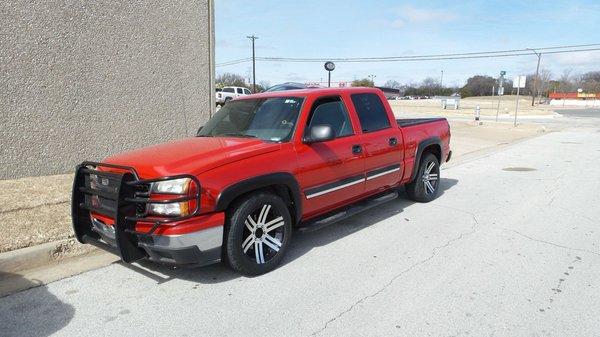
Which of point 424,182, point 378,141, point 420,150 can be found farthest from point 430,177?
point 378,141

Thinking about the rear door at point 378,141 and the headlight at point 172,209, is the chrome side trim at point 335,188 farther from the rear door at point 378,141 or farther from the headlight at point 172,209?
the headlight at point 172,209

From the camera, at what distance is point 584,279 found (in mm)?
4195

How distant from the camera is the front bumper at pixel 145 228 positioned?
3736mm

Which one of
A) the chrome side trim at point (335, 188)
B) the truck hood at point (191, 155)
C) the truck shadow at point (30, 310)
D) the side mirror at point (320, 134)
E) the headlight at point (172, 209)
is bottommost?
the truck shadow at point (30, 310)

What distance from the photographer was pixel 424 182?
7.05 metres

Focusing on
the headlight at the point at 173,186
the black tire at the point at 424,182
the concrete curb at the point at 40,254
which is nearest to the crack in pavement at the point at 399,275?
the black tire at the point at 424,182

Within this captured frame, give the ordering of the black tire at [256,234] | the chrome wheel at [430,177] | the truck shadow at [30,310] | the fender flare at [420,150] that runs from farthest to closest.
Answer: the chrome wheel at [430,177] → the fender flare at [420,150] → the black tire at [256,234] → the truck shadow at [30,310]

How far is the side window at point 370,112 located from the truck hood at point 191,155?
1.57 metres

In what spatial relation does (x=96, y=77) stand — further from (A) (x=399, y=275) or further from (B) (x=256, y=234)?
(A) (x=399, y=275)

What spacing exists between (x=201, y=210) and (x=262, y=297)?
89 cm

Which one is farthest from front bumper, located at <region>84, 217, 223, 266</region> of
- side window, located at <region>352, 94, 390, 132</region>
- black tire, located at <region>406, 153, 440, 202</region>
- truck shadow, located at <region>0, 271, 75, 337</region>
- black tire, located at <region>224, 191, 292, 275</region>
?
black tire, located at <region>406, 153, 440, 202</region>

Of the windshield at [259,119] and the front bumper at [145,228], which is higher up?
the windshield at [259,119]

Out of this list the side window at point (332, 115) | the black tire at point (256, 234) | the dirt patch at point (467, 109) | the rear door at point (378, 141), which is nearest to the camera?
the black tire at point (256, 234)

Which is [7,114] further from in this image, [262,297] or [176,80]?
[262,297]
